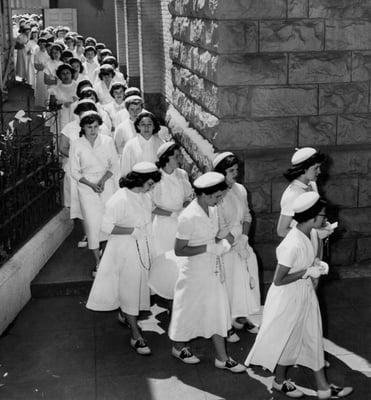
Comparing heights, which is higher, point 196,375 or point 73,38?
point 73,38

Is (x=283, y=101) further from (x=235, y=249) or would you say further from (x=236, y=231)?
(x=235, y=249)

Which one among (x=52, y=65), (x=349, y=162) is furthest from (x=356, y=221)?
(x=52, y=65)

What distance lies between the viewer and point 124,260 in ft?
23.2

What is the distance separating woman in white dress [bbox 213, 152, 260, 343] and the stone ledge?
2.34 metres

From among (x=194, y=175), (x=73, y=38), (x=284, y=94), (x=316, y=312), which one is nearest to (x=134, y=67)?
(x=73, y=38)

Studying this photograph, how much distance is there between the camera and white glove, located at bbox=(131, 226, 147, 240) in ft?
23.2

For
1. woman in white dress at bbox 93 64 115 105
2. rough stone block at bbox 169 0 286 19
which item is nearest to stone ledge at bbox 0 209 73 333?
rough stone block at bbox 169 0 286 19

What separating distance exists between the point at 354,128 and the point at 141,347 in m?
3.78

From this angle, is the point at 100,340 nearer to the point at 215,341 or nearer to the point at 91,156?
the point at 215,341

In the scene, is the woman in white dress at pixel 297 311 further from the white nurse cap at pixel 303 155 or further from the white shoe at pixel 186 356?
the white nurse cap at pixel 303 155

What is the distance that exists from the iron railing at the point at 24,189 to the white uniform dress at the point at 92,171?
24.4 inches

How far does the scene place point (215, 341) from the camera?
21.6ft

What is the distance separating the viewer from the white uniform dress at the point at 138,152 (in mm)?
9289

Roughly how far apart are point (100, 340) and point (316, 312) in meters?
2.37
